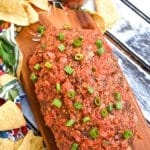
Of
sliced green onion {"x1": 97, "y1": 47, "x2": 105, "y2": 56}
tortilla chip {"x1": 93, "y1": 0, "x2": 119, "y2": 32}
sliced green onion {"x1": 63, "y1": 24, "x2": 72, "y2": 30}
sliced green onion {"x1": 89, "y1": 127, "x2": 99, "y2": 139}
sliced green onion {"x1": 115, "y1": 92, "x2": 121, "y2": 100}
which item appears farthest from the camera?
tortilla chip {"x1": 93, "y1": 0, "x2": 119, "y2": 32}

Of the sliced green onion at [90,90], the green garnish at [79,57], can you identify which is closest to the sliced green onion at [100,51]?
the green garnish at [79,57]

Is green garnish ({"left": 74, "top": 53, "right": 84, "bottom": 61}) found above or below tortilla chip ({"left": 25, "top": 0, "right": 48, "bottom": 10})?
below

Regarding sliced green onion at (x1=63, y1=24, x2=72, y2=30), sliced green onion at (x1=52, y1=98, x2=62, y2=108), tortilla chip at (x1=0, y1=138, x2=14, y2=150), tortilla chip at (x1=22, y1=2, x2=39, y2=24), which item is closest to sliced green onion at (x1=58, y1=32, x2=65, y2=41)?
sliced green onion at (x1=63, y1=24, x2=72, y2=30)

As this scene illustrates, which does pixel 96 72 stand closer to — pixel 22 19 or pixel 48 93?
pixel 48 93

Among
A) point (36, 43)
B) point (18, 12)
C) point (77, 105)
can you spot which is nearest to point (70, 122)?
point (77, 105)

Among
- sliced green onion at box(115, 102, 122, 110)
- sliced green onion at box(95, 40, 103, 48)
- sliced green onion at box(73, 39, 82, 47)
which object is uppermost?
sliced green onion at box(73, 39, 82, 47)

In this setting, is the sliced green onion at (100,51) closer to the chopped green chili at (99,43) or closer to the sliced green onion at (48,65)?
the chopped green chili at (99,43)

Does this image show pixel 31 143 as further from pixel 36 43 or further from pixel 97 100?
pixel 36 43

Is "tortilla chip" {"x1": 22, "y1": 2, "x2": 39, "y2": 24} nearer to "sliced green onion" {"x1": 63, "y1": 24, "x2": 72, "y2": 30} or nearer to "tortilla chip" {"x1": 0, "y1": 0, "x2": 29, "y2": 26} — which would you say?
"tortilla chip" {"x1": 0, "y1": 0, "x2": 29, "y2": 26}
